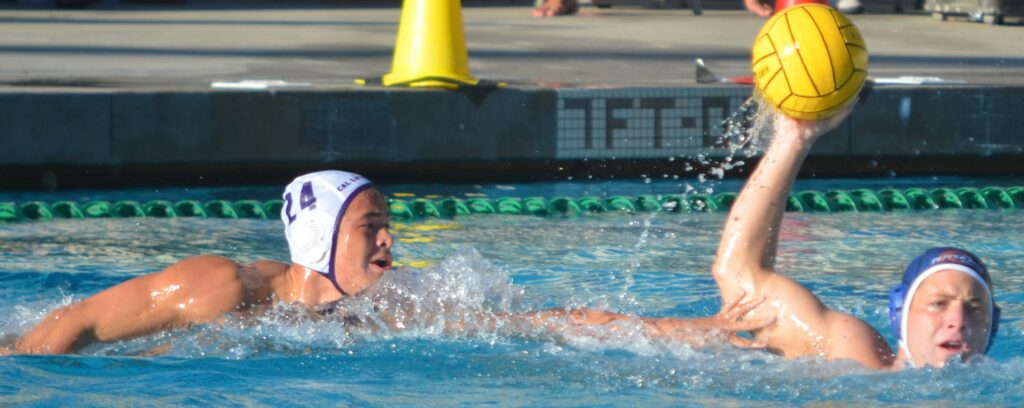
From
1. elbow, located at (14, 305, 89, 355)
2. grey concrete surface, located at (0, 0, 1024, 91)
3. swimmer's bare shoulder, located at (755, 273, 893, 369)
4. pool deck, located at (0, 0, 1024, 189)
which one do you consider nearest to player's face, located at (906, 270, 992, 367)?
swimmer's bare shoulder, located at (755, 273, 893, 369)

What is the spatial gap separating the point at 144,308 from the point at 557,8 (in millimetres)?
9369

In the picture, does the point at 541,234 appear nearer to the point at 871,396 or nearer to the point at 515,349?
the point at 515,349

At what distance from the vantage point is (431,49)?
6.51 m

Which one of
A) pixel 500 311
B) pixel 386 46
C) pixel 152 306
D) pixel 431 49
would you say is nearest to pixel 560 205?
pixel 431 49

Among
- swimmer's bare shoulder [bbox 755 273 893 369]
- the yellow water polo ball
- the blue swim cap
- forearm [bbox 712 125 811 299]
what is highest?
the yellow water polo ball

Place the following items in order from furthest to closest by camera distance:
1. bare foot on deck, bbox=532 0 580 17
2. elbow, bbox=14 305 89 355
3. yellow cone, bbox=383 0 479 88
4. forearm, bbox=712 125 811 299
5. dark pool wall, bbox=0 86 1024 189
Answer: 1. bare foot on deck, bbox=532 0 580 17
2. yellow cone, bbox=383 0 479 88
3. dark pool wall, bbox=0 86 1024 189
4. elbow, bbox=14 305 89 355
5. forearm, bbox=712 125 811 299

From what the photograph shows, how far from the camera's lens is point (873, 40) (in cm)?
973

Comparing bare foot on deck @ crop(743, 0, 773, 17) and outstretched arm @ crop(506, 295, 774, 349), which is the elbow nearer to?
outstretched arm @ crop(506, 295, 774, 349)

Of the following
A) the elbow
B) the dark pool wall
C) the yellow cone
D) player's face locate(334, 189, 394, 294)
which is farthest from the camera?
the yellow cone

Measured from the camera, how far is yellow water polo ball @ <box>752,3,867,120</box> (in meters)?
2.69

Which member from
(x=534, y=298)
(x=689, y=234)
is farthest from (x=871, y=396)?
(x=689, y=234)

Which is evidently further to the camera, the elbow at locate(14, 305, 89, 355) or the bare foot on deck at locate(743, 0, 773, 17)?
the bare foot on deck at locate(743, 0, 773, 17)

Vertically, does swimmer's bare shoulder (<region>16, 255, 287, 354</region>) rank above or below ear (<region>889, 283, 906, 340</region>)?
below

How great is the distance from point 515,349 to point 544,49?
5.90 meters
